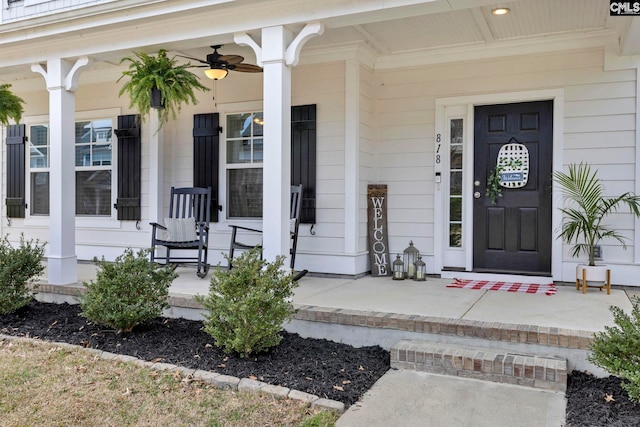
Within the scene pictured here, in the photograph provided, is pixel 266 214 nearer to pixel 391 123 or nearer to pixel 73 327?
pixel 73 327

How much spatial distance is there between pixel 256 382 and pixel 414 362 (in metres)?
0.91

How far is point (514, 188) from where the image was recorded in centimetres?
474

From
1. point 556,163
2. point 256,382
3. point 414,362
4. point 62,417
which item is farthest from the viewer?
point 556,163

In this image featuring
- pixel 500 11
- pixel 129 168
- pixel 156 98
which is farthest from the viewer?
pixel 129 168

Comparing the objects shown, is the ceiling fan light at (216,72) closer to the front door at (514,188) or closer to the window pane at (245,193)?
the window pane at (245,193)

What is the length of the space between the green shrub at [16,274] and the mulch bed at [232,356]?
0.44 feet

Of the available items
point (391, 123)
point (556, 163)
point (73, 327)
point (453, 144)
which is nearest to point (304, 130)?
point (391, 123)

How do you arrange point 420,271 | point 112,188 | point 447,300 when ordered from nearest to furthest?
point 447,300 < point 420,271 < point 112,188

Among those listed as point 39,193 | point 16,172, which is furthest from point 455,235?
point 16,172

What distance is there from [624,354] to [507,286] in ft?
7.01

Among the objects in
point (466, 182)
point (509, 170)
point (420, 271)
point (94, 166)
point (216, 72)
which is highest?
point (216, 72)

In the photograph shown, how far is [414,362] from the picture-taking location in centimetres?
294

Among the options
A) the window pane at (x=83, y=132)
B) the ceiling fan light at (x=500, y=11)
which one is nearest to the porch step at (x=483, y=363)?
the ceiling fan light at (x=500, y=11)

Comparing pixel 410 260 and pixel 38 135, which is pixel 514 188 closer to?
pixel 410 260
